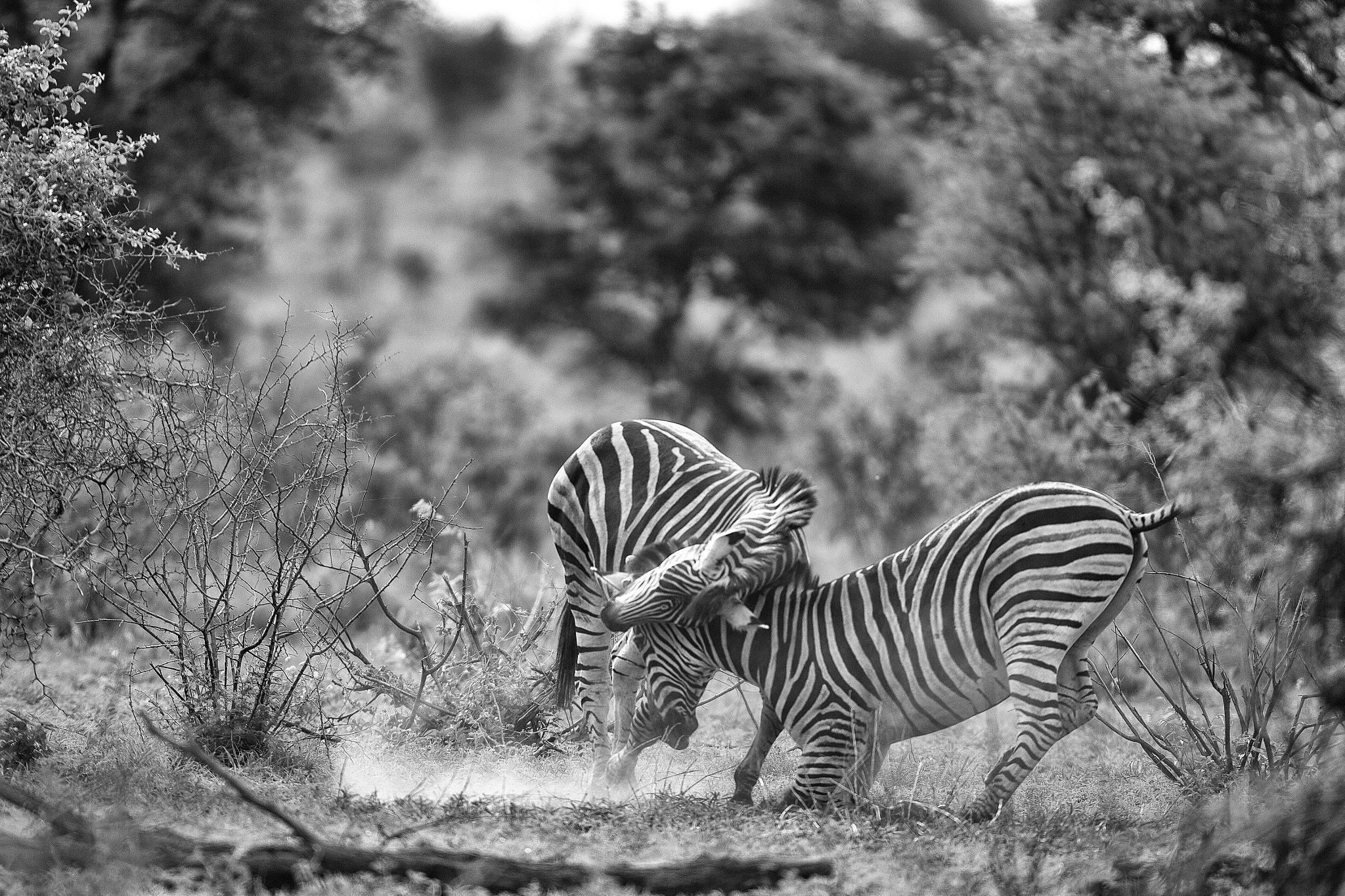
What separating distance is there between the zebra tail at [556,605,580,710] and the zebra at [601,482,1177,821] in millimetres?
1214

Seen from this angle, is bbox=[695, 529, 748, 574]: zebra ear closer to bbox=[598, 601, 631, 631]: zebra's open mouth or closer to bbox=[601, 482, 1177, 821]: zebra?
bbox=[601, 482, 1177, 821]: zebra

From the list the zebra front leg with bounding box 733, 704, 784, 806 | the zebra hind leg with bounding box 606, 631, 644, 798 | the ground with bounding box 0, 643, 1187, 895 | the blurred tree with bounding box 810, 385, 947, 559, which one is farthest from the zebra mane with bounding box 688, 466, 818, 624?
the blurred tree with bounding box 810, 385, 947, 559

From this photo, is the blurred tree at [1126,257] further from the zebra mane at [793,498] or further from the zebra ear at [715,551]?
the zebra ear at [715,551]

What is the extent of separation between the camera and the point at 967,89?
20266mm

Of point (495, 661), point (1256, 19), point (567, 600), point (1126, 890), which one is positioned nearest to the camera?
point (1126, 890)

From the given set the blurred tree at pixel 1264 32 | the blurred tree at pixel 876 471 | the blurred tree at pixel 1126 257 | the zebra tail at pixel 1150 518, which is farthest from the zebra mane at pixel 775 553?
the blurred tree at pixel 1264 32

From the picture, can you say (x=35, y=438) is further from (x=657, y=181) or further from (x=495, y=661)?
(x=657, y=181)

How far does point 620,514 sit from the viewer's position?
7680mm

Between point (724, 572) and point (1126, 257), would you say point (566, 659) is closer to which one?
point (724, 572)

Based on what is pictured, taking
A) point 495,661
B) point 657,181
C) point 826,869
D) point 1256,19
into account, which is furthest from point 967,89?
point 826,869

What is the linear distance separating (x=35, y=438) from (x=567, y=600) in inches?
118

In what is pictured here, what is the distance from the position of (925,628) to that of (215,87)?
21.1m

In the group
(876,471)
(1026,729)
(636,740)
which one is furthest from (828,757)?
(876,471)

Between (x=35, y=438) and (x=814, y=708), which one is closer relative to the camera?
(x=814, y=708)
